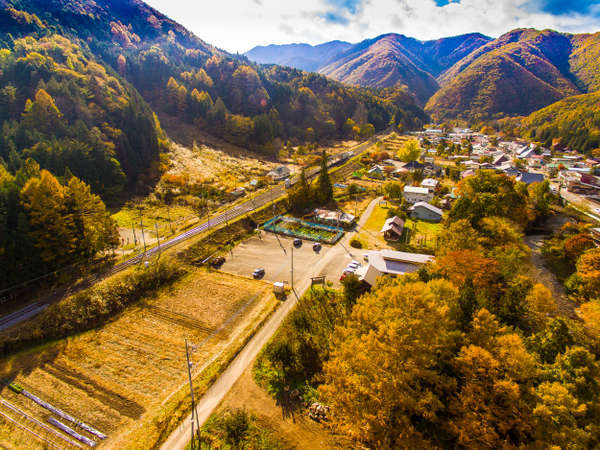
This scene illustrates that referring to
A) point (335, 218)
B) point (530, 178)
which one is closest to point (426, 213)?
point (335, 218)

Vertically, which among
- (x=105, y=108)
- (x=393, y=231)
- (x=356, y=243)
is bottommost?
(x=356, y=243)

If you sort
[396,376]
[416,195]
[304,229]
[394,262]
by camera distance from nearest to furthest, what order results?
[396,376]
[394,262]
[304,229]
[416,195]

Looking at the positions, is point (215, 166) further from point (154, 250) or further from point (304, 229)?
point (154, 250)

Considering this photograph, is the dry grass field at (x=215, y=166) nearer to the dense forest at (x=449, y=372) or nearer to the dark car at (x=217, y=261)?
the dark car at (x=217, y=261)

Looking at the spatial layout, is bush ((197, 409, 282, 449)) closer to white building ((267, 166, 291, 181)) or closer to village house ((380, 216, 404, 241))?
village house ((380, 216, 404, 241))

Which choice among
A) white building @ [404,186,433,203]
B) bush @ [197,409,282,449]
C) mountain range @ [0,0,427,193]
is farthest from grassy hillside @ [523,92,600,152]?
bush @ [197,409,282,449]

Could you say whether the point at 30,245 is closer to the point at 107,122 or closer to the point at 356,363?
the point at 356,363

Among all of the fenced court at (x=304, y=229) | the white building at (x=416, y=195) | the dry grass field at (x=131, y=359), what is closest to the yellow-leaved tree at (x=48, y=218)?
the dry grass field at (x=131, y=359)
